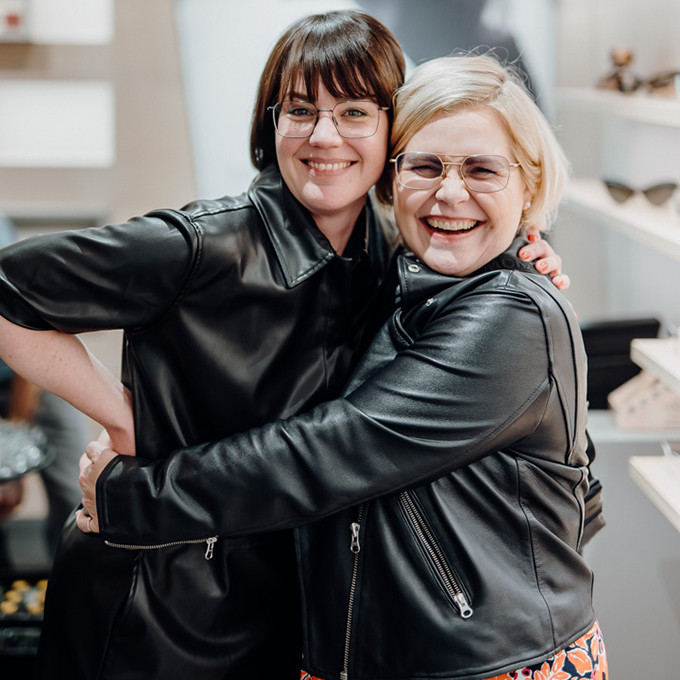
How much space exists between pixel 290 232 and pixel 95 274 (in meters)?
0.39

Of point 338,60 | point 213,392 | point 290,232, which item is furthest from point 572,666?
point 338,60

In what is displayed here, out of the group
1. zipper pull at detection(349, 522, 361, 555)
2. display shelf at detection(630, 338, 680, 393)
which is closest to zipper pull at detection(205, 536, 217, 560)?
zipper pull at detection(349, 522, 361, 555)

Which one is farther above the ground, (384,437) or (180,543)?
(384,437)

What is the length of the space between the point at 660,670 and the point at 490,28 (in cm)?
240

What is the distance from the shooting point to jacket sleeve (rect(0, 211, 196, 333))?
4.41 feet

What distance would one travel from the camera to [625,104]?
2793 millimetres

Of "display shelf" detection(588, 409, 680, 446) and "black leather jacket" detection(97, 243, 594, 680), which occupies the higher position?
"black leather jacket" detection(97, 243, 594, 680)

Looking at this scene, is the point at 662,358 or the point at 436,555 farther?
the point at 662,358

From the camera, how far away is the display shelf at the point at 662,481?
80.9 inches

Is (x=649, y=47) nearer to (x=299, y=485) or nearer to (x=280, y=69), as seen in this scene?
(x=280, y=69)

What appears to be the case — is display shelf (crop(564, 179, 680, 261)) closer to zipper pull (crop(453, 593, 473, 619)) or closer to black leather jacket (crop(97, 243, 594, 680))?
black leather jacket (crop(97, 243, 594, 680))

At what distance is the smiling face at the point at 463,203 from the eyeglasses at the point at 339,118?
99 millimetres

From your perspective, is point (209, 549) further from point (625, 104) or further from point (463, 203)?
point (625, 104)

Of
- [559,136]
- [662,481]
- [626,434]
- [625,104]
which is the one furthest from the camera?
[559,136]
